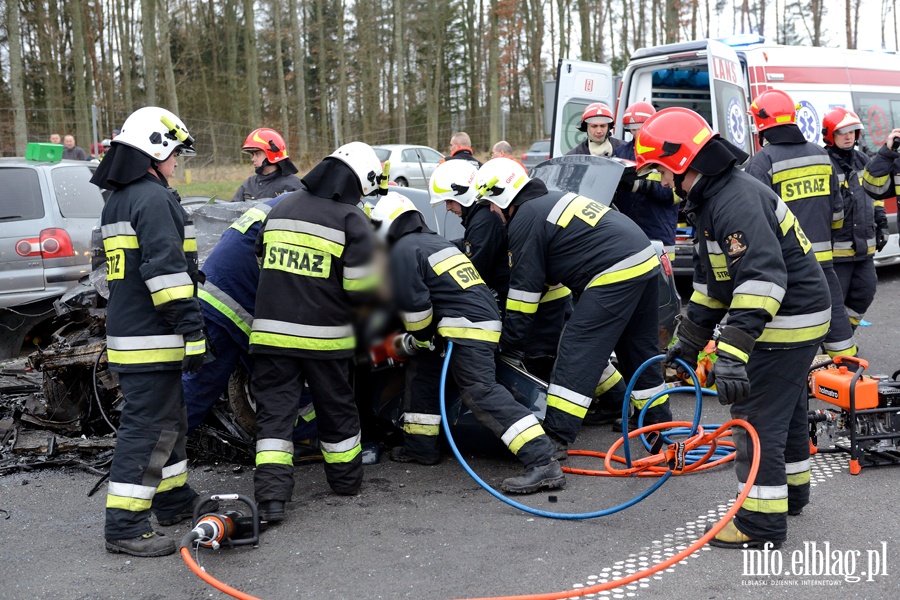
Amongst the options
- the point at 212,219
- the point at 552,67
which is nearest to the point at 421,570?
the point at 212,219

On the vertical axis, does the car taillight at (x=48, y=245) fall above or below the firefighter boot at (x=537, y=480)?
above

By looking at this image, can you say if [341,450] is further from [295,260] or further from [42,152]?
[42,152]

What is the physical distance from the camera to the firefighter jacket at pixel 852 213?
608cm

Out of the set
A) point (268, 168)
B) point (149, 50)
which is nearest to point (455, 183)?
point (268, 168)

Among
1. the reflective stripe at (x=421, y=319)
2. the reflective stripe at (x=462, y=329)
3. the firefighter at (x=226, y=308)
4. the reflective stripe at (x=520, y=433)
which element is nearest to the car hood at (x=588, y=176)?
the reflective stripe at (x=462, y=329)

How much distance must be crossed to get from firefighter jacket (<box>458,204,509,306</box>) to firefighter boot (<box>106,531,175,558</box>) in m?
2.31

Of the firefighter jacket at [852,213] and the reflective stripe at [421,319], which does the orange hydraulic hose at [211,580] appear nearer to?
the reflective stripe at [421,319]

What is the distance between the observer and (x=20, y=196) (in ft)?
23.9

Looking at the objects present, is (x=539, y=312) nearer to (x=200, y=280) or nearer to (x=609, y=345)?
(x=609, y=345)

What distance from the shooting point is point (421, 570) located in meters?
3.51

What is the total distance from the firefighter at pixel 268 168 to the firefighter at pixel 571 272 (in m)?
3.01

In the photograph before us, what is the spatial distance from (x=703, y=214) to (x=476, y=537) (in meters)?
1.74

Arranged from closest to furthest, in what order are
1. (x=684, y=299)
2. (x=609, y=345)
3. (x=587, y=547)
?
1. (x=587, y=547)
2. (x=609, y=345)
3. (x=684, y=299)

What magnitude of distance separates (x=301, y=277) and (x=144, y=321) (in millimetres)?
731
